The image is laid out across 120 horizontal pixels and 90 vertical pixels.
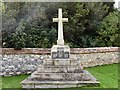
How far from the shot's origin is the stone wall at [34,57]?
13383 mm

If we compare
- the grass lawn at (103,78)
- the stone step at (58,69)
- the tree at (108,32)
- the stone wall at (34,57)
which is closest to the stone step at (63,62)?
the stone step at (58,69)

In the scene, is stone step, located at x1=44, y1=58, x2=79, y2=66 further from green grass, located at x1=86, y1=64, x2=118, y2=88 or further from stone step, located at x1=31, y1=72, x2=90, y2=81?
green grass, located at x1=86, y1=64, x2=118, y2=88

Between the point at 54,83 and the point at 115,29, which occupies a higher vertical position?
the point at 115,29

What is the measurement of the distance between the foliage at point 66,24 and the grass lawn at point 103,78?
239 centimetres

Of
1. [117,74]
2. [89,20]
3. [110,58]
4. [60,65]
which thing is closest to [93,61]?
[110,58]

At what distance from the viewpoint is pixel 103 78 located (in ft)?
40.2

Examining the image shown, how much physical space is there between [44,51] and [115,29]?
5.55 m

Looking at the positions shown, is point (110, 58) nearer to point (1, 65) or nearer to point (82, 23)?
point (82, 23)

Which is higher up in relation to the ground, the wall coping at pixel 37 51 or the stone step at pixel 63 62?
the wall coping at pixel 37 51

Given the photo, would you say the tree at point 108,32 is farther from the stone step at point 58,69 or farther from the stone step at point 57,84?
the stone step at point 57,84

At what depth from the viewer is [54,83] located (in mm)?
10477

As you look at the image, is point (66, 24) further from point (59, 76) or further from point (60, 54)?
point (59, 76)

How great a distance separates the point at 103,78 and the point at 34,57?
12.3 feet

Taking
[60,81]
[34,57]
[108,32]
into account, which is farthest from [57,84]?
[108,32]
